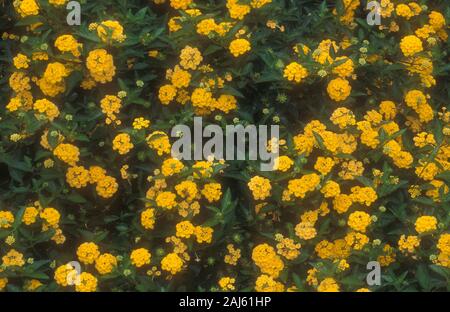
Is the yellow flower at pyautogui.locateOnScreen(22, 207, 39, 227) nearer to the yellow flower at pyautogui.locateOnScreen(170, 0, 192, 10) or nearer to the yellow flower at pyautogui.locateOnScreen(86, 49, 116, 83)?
the yellow flower at pyautogui.locateOnScreen(86, 49, 116, 83)

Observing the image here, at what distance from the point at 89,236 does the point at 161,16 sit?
1434 mm

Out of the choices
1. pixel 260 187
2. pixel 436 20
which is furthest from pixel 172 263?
pixel 436 20

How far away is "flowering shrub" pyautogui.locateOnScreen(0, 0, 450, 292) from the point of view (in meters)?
3.75

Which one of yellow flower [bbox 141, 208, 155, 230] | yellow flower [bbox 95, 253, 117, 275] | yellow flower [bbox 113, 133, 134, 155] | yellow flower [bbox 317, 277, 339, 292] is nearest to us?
yellow flower [bbox 317, 277, 339, 292]

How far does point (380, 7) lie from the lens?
4.43m

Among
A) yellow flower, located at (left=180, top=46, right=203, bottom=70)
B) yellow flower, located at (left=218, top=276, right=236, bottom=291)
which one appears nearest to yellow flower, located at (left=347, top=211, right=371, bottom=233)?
yellow flower, located at (left=218, top=276, right=236, bottom=291)

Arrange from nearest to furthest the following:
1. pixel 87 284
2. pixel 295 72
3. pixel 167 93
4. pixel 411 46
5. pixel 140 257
A: pixel 87 284
pixel 140 257
pixel 295 72
pixel 167 93
pixel 411 46

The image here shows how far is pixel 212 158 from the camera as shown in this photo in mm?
3859

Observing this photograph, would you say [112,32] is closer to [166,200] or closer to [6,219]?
[166,200]

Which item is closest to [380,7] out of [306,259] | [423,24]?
[423,24]

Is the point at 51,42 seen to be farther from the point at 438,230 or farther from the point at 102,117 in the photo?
the point at 438,230

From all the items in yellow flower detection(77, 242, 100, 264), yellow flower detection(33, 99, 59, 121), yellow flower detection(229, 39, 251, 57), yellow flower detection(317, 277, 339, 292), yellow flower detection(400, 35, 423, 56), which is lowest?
yellow flower detection(317, 277, 339, 292)

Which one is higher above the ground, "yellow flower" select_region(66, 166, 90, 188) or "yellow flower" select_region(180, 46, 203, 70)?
"yellow flower" select_region(180, 46, 203, 70)

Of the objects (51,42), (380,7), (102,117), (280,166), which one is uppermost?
(380,7)
